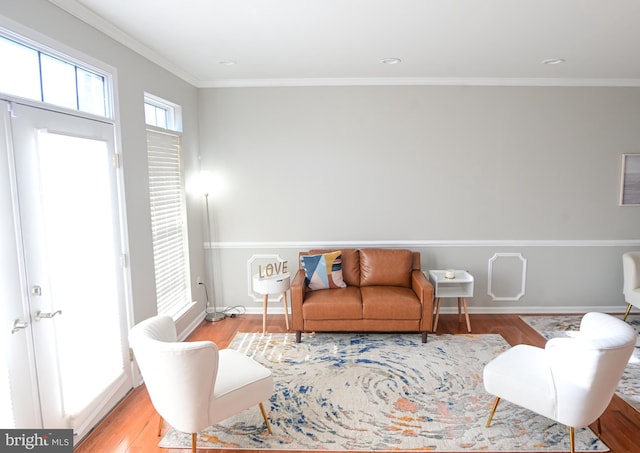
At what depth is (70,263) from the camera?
2.42 m

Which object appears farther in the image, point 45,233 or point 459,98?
point 459,98

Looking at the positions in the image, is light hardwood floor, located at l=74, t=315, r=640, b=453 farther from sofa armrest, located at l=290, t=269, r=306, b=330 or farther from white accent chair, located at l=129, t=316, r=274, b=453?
sofa armrest, located at l=290, t=269, r=306, b=330

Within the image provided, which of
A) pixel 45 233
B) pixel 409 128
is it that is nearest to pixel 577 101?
pixel 409 128

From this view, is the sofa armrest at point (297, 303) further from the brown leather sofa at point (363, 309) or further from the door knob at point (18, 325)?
the door knob at point (18, 325)

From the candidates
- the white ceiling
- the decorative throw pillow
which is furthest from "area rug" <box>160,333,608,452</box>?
the white ceiling

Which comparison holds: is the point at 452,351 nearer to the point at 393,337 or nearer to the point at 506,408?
the point at 393,337

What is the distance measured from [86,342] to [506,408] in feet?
9.61

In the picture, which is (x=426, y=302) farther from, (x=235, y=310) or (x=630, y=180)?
(x=630, y=180)

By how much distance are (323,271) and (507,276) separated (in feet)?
7.47

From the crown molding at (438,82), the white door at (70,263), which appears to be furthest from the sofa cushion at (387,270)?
the white door at (70,263)

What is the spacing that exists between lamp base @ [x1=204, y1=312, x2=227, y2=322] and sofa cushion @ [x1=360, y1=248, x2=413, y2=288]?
1711mm

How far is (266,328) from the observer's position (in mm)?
4332

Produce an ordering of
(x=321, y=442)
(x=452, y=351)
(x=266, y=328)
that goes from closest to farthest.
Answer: (x=321, y=442) < (x=452, y=351) < (x=266, y=328)

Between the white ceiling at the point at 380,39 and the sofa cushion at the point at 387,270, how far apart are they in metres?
1.98
